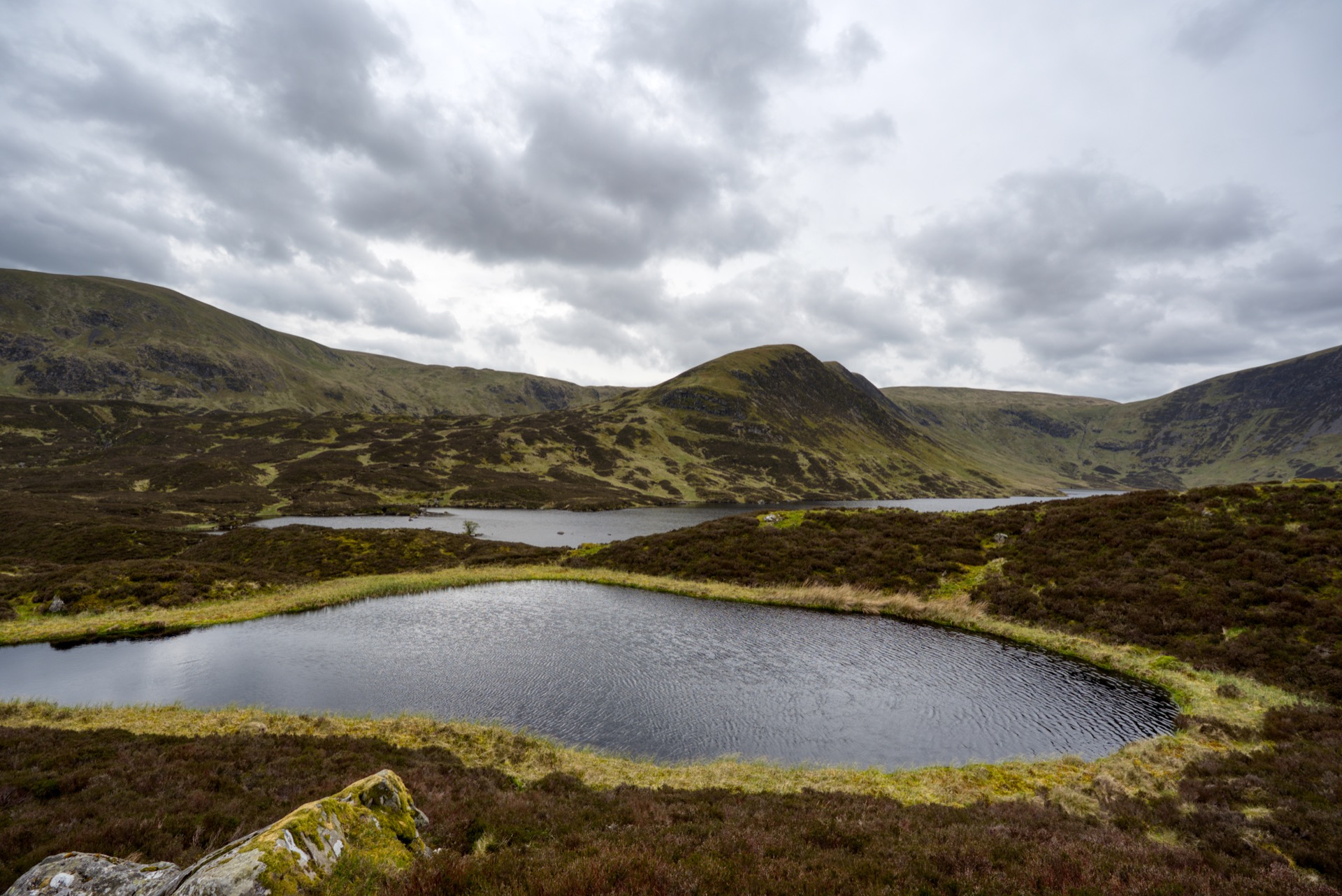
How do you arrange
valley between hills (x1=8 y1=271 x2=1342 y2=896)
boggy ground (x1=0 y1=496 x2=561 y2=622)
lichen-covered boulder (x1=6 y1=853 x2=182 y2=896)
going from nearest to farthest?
lichen-covered boulder (x1=6 y1=853 x2=182 y2=896)
valley between hills (x1=8 y1=271 x2=1342 y2=896)
boggy ground (x1=0 y1=496 x2=561 y2=622)

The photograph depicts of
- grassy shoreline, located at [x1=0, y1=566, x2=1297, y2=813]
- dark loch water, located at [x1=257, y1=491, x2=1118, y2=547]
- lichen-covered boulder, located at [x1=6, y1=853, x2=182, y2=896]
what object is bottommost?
dark loch water, located at [x1=257, y1=491, x2=1118, y2=547]

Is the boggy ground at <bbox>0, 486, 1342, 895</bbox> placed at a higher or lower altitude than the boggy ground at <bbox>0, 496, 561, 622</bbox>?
higher

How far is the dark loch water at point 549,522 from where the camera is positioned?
301ft

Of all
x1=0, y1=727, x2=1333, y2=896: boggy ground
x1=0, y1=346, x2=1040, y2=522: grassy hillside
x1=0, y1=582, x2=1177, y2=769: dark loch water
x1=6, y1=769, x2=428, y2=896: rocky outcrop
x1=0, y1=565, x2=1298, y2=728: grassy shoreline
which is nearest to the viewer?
x1=6, y1=769, x2=428, y2=896: rocky outcrop

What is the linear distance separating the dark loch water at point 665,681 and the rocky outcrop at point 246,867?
14.3 meters

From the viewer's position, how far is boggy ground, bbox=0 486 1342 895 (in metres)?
9.54

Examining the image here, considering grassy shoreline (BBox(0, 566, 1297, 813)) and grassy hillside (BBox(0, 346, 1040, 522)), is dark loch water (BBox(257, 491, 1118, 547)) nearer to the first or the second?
grassy hillside (BBox(0, 346, 1040, 522))

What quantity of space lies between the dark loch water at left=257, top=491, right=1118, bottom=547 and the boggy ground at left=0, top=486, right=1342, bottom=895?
2130 inches

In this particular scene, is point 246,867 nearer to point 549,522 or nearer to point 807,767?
point 807,767

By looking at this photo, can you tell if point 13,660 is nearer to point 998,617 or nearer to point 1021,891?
point 1021,891

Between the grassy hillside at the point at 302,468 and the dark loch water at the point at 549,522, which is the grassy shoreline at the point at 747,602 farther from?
the grassy hillside at the point at 302,468

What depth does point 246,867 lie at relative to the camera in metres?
7.21

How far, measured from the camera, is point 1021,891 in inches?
351

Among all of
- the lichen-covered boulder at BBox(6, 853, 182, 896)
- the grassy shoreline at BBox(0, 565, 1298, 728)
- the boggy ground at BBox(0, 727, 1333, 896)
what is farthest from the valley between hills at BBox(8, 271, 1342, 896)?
the lichen-covered boulder at BBox(6, 853, 182, 896)
